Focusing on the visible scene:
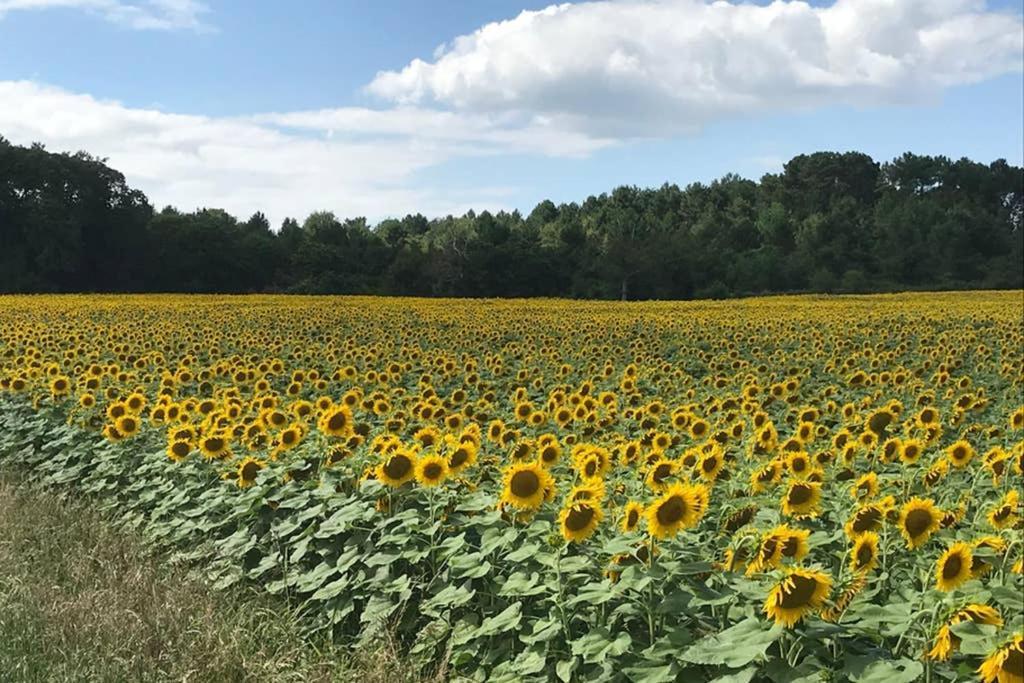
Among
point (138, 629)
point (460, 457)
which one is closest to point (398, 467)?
point (460, 457)

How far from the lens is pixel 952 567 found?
2.65 m

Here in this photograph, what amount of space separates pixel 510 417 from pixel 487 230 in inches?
2108

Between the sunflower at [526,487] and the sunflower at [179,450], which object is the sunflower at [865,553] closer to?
the sunflower at [526,487]

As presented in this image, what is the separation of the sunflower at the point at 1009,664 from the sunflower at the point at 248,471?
3780mm

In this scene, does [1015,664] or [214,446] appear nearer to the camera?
[1015,664]

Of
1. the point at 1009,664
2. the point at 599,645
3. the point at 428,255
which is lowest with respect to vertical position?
the point at 599,645

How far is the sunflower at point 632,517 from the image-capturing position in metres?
3.24

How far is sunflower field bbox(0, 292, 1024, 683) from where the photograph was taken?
266 centimetres

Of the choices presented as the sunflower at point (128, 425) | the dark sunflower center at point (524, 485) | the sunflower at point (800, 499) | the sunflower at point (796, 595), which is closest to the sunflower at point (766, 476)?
the sunflower at point (800, 499)

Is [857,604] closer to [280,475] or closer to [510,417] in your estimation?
[280,475]

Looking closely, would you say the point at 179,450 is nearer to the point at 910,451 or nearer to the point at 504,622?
the point at 504,622

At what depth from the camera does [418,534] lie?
4086mm

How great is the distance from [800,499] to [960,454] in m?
1.61

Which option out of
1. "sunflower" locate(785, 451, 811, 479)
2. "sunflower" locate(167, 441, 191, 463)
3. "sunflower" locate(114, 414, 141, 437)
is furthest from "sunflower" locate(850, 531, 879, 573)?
"sunflower" locate(114, 414, 141, 437)
